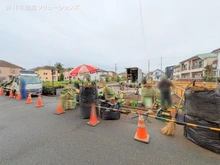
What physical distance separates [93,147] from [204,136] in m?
2.33

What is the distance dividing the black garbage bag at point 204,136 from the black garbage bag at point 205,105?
0.10m

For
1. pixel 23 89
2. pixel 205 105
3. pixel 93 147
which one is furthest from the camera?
pixel 23 89

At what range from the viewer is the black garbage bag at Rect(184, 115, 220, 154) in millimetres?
2211

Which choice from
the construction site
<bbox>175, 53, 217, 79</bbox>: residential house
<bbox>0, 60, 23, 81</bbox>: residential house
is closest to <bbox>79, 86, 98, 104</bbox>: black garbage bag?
the construction site

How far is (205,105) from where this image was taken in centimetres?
232

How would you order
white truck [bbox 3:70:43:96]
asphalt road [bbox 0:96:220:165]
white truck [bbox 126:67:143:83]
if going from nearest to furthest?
asphalt road [bbox 0:96:220:165] < white truck [bbox 3:70:43:96] < white truck [bbox 126:67:143:83]

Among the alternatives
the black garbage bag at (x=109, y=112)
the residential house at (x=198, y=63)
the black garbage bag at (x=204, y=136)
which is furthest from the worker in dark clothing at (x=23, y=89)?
the residential house at (x=198, y=63)

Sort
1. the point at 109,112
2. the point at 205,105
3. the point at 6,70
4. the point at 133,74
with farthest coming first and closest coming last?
the point at 6,70 → the point at 133,74 → the point at 109,112 → the point at 205,105

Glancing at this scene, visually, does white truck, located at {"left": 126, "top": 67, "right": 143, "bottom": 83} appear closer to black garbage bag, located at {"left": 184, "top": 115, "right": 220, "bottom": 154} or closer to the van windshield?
the van windshield

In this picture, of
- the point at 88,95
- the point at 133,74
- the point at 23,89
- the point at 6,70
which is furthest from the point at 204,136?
the point at 6,70

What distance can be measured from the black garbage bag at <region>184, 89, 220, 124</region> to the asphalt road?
70 centimetres

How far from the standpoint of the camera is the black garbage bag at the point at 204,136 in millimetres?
2211

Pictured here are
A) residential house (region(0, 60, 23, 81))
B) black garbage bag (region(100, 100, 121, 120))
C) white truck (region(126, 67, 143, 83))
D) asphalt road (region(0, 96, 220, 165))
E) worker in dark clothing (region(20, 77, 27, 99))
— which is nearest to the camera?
asphalt road (region(0, 96, 220, 165))

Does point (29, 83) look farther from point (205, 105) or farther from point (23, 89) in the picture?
point (205, 105)
